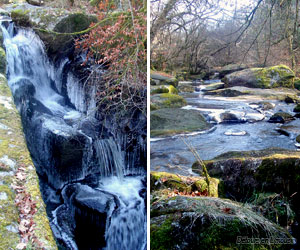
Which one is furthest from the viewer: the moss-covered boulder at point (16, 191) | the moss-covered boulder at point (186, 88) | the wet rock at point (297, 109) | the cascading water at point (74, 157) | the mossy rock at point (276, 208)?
the moss-covered boulder at point (186, 88)

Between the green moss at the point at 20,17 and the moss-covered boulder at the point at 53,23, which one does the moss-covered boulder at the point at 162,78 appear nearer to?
the moss-covered boulder at the point at 53,23

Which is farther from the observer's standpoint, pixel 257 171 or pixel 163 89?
pixel 163 89

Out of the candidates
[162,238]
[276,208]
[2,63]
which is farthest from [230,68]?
[2,63]

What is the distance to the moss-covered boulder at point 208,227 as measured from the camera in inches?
71.9

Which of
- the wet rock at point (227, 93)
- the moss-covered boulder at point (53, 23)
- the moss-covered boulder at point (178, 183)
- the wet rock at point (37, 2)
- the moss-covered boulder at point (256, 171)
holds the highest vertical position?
the wet rock at point (37, 2)

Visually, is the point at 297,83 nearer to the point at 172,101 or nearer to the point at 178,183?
the point at 172,101

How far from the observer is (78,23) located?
1985 millimetres

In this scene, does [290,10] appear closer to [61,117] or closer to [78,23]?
[78,23]

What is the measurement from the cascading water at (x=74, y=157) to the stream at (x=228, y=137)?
0.71 ft

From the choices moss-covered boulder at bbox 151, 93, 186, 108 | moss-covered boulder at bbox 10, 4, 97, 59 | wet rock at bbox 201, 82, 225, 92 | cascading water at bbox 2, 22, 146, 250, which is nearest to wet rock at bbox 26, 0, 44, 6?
moss-covered boulder at bbox 10, 4, 97, 59

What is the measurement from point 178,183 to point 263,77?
1052mm

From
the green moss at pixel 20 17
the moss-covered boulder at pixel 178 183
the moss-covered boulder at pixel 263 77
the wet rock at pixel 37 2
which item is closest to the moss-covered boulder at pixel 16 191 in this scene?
the green moss at pixel 20 17

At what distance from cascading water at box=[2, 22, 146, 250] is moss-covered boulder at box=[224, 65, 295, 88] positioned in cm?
91

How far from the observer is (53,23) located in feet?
6.50
